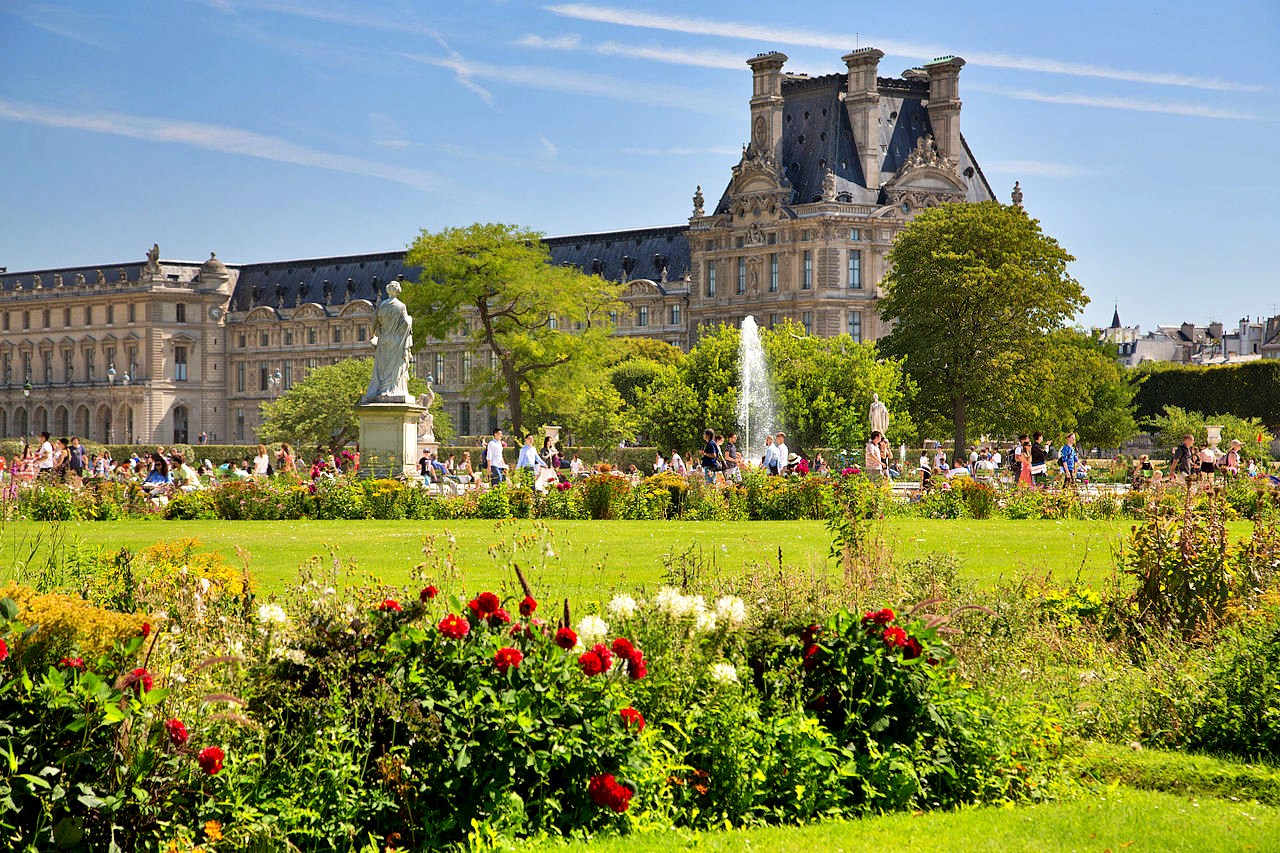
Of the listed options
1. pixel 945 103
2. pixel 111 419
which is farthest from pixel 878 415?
pixel 111 419

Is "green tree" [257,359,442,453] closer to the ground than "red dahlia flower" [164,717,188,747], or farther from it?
farther from it

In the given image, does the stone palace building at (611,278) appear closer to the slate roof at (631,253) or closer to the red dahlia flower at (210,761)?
the slate roof at (631,253)

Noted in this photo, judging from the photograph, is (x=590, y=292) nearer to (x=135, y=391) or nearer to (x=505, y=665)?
(x=505, y=665)

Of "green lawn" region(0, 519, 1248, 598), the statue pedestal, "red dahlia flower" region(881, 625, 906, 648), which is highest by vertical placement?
the statue pedestal

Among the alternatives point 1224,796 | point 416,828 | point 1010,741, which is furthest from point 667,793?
point 1224,796

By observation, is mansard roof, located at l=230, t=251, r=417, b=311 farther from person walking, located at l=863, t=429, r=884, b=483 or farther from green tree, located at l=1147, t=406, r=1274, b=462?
person walking, located at l=863, t=429, r=884, b=483

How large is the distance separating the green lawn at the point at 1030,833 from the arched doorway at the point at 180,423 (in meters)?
120

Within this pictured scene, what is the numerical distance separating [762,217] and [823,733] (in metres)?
78.2

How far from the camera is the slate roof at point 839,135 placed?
81938 millimetres

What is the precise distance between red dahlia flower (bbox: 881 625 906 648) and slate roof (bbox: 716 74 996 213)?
76.0m

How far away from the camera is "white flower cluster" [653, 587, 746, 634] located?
6789mm

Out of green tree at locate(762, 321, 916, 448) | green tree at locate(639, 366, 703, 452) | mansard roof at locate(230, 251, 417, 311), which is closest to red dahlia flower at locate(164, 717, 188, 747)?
green tree at locate(762, 321, 916, 448)

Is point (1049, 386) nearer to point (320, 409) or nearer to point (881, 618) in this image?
point (320, 409)

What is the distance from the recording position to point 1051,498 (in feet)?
73.9
